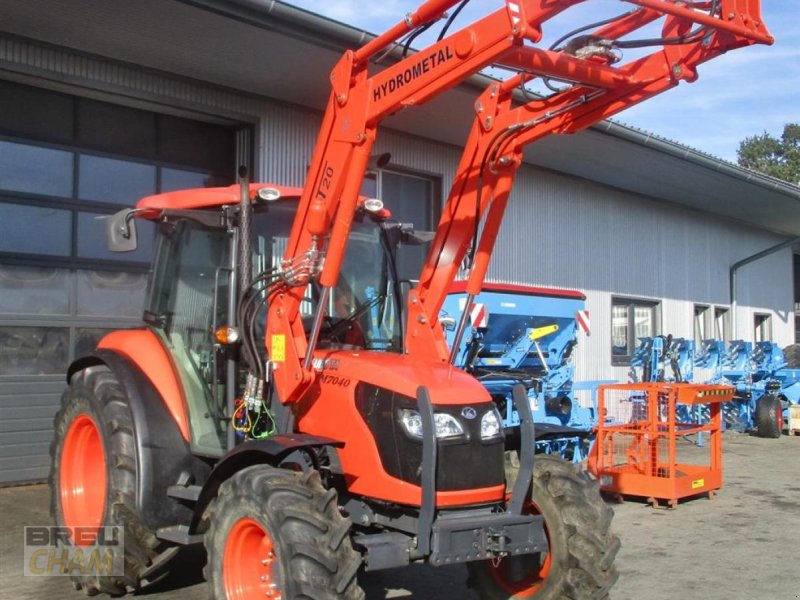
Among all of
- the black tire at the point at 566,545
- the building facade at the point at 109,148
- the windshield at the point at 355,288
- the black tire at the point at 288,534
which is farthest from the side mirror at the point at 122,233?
the building facade at the point at 109,148

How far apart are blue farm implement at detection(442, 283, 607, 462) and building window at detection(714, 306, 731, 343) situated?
11.3 meters

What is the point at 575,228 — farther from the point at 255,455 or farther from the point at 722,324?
the point at 255,455

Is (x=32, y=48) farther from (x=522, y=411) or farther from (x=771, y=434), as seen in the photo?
(x=771, y=434)

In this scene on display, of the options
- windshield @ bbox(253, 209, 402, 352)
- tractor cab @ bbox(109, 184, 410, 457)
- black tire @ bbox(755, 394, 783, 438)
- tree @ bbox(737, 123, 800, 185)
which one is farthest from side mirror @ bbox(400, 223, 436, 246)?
tree @ bbox(737, 123, 800, 185)

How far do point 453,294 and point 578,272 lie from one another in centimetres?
703

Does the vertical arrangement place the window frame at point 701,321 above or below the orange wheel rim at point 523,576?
above

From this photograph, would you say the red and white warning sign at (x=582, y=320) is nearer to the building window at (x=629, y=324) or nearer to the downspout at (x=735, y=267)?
the building window at (x=629, y=324)

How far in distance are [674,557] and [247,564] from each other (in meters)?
4.01

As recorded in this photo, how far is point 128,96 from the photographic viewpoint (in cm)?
964

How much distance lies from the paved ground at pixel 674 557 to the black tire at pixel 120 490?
307 millimetres

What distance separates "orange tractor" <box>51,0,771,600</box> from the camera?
14.1ft

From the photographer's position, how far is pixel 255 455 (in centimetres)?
460

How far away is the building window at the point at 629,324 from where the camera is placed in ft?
57.2

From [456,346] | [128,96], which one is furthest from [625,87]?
[128,96]
